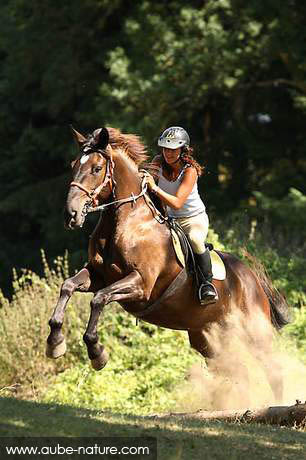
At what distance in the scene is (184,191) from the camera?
923 centimetres

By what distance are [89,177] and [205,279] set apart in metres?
1.89

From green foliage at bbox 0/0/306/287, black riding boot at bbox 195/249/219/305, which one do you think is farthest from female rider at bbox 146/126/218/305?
green foliage at bbox 0/0/306/287

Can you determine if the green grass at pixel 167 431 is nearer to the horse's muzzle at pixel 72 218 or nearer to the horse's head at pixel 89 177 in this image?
the horse's muzzle at pixel 72 218

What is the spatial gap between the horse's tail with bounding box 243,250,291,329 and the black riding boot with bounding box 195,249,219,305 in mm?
1532

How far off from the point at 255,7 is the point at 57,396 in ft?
49.7

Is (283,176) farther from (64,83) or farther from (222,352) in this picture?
(222,352)

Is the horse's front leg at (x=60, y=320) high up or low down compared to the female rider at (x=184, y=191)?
down

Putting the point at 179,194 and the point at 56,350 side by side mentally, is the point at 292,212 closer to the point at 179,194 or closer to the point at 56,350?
the point at 179,194

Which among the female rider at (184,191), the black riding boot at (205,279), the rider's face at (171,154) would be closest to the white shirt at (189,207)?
the female rider at (184,191)

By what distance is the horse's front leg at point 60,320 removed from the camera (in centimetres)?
854

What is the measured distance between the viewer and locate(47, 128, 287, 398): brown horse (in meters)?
8.62

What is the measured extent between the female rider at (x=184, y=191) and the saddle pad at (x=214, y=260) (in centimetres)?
21

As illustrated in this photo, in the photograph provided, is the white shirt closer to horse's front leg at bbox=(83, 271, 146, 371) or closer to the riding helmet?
the riding helmet

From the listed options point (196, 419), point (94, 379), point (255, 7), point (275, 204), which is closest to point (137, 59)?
point (255, 7)
